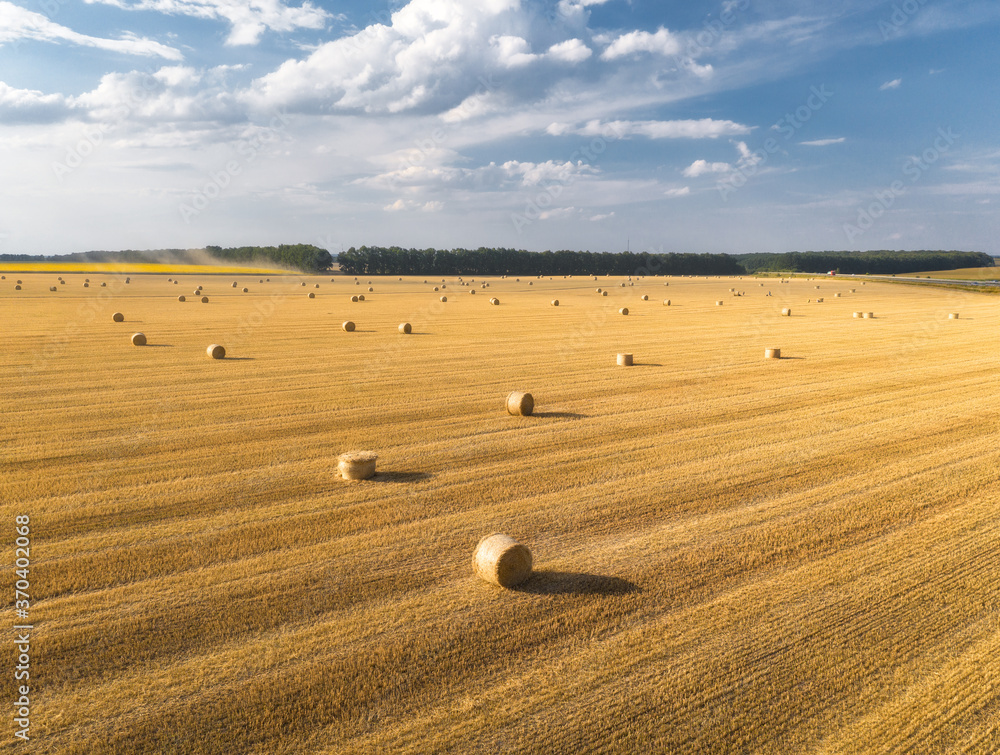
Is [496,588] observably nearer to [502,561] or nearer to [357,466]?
[502,561]

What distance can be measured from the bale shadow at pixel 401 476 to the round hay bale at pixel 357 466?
0.62 feet

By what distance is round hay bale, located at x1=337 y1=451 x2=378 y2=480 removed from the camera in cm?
883

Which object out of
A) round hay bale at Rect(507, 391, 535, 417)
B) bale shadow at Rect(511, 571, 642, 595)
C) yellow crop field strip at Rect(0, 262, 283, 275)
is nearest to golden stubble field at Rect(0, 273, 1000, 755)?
bale shadow at Rect(511, 571, 642, 595)

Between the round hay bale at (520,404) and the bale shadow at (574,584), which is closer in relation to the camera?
the bale shadow at (574,584)

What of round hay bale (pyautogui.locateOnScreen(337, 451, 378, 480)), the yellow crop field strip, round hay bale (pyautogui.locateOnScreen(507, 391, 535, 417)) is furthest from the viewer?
the yellow crop field strip

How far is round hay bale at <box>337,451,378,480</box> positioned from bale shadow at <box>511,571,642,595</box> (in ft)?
10.9

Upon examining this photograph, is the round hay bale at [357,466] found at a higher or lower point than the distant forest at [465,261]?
lower

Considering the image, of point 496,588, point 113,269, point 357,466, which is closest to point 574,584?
point 496,588

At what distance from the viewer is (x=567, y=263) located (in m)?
157

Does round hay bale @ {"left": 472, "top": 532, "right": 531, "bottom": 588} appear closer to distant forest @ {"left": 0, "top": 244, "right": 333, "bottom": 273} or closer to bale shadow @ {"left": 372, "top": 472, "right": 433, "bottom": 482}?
bale shadow @ {"left": 372, "top": 472, "right": 433, "bottom": 482}

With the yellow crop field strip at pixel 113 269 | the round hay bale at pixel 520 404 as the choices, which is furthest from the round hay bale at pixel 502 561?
the yellow crop field strip at pixel 113 269

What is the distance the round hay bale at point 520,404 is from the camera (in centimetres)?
1255

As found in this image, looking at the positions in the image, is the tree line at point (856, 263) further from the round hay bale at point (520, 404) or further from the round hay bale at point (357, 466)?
the round hay bale at point (357, 466)

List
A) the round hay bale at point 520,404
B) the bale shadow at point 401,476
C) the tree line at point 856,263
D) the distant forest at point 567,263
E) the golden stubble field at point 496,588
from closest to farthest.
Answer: the golden stubble field at point 496,588, the bale shadow at point 401,476, the round hay bale at point 520,404, the distant forest at point 567,263, the tree line at point 856,263
